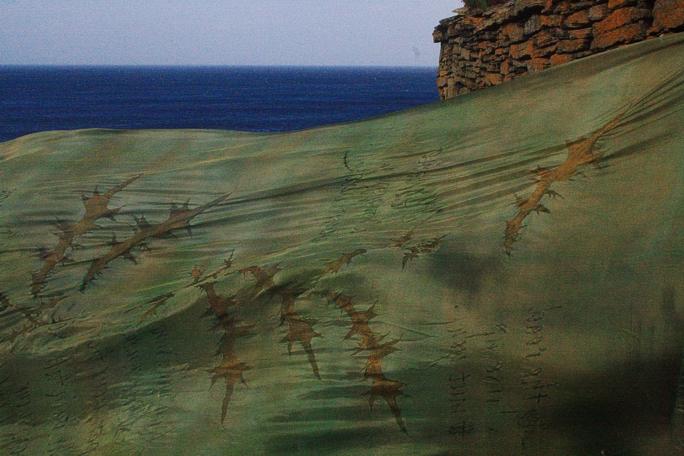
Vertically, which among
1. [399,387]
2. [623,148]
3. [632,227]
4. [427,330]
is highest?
[623,148]

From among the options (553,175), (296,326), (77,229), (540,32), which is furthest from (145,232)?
(540,32)

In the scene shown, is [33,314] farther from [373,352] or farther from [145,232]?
[373,352]

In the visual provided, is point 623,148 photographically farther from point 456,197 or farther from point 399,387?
point 399,387

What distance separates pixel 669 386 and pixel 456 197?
4.42 feet

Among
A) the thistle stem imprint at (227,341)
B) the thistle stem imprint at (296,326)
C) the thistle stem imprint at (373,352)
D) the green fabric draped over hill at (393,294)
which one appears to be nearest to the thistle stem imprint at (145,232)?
the green fabric draped over hill at (393,294)

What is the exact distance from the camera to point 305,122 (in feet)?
186

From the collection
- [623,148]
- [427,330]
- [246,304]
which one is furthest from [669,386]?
[246,304]

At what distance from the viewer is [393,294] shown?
2982 mm

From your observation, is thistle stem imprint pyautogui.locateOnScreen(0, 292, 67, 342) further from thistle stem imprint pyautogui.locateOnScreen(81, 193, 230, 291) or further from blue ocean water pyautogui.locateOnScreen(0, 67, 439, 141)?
blue ocean water pyautogui.locateOnScreen(0, 67, 439, 141)

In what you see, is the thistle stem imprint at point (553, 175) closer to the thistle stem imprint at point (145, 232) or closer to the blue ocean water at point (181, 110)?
the thistle stem imprint at point (145, 232)

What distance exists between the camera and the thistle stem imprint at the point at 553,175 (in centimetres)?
304

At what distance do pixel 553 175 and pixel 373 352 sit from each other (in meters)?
1.22

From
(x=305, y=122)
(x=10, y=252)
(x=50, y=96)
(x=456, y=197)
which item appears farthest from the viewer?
(x=50, y=96)

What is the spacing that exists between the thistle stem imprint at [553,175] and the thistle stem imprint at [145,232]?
5.95 ft
